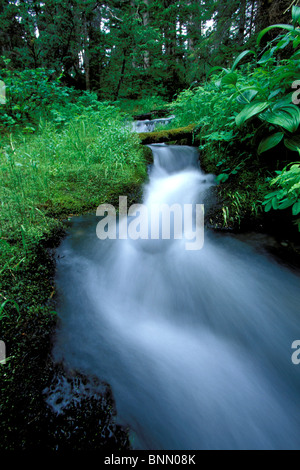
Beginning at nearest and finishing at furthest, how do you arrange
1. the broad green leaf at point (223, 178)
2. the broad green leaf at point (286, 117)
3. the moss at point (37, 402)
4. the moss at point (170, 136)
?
the moss at point (37, 402) < the broad green leaf at point (286, 117) < the broad green leaf at point (223, 178) < the moss at point (170, 136)

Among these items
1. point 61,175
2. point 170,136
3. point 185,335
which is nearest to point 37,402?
point 185,335

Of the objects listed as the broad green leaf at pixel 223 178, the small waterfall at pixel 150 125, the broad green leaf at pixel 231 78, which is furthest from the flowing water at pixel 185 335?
the small waterfall at pixel 150 125

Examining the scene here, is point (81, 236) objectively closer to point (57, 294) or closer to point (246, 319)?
point (57, 294)

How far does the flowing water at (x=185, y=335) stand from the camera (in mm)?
1268

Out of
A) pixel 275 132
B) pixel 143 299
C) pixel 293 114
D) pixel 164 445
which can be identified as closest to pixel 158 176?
pixel 275 132

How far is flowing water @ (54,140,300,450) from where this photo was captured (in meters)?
1.27

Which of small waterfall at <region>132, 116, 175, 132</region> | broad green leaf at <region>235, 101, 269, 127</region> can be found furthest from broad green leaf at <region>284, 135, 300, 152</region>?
small waterfall at <region>132, 116, 175, 132</region>

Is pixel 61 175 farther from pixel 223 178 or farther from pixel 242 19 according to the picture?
pixel 242 19

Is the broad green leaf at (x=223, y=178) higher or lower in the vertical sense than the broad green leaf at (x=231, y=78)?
lower

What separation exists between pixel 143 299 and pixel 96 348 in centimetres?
65

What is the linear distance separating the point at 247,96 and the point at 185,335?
7.72 ft

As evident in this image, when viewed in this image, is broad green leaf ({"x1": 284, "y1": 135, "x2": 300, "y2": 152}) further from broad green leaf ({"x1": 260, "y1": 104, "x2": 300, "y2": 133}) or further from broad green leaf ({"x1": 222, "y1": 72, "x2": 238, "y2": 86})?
broad green leaf ({"x1": 222, "y1": 72, "x2": 238, "y2": 86})

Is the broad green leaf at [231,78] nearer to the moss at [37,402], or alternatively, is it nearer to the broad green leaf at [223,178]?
the broad green leaf at [223,178]

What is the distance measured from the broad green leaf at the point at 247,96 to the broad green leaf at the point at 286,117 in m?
0.25
